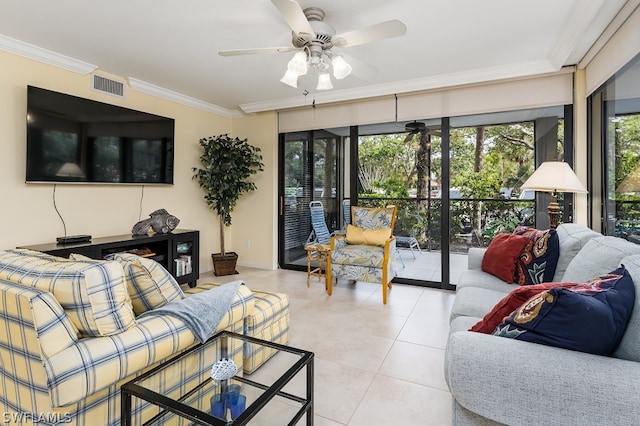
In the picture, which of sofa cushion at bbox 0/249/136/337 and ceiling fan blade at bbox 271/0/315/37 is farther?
ceiling fan blade at bbox 271/0/315/37

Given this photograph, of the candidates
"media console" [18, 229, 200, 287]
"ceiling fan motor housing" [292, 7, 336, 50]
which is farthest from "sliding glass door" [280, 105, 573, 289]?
"ceiling fan motor housing" [292, 7, 336, 50]

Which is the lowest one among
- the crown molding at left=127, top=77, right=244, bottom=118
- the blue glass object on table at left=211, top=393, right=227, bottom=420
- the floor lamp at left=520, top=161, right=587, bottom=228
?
the blue glass object on table at left=211, top=393, right=227, bottom=420

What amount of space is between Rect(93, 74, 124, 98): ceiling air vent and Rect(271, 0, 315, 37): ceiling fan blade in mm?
2526

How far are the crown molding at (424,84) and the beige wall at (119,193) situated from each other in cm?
49

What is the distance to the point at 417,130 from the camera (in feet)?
13.1

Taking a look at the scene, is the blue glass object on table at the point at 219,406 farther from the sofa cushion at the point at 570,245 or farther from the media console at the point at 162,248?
the media console at the point at 162,248

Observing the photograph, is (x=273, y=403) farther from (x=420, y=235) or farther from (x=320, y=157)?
(x=320, y=157)

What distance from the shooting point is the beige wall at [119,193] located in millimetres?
2816

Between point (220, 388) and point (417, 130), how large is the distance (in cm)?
361

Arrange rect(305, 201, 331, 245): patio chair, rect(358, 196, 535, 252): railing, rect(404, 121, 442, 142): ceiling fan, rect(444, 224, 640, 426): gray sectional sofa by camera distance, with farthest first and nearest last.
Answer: rect(305, 201, 331, 245): patio chair
rect(404, 121, 442, 142): ceiling fan
rect(358, 196, 535, 252): railing
rect(444, 224, 640, 426): gray sectional sofa

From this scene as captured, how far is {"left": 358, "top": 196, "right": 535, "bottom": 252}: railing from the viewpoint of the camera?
11.9 feet

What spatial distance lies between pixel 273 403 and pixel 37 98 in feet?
10.7

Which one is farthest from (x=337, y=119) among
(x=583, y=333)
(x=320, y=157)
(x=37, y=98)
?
(x=583, y=333)

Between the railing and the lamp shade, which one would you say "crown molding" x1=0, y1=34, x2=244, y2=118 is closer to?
the railing
